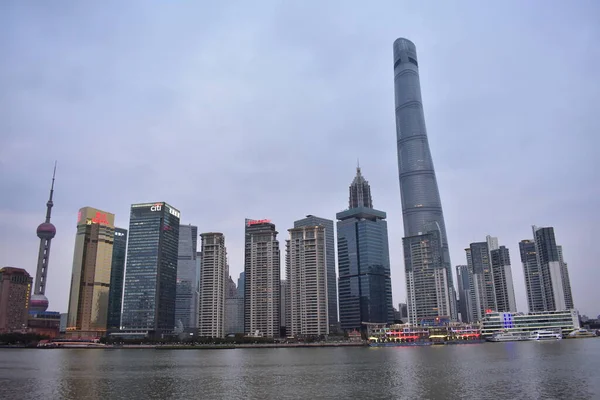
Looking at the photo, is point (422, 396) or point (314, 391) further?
point (314, 391)

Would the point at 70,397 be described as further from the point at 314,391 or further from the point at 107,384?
the point at 314,391

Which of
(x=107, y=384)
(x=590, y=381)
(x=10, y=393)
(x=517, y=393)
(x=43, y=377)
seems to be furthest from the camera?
(x=43, y=377)

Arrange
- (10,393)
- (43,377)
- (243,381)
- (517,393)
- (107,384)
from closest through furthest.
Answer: (517,393)
(10,393)
(107,384)
(243,381)
(43,377)

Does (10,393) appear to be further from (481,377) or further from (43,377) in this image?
(481,377)

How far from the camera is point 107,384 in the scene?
8362 cm

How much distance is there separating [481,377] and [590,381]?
55.7ft

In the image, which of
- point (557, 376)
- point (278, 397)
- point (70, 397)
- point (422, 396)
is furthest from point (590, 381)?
point (70, 397)

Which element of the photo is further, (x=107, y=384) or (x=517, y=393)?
(x=107, y=384)

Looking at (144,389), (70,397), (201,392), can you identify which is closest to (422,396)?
(201,392)

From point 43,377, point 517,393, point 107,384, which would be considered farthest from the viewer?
point 43,377

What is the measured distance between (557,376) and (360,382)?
3397 centimetres

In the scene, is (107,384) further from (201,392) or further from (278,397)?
(278,397)

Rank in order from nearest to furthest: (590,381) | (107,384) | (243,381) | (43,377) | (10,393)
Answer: (10,393)
(590,381)
(107,384)
(243,381)
(43,377)

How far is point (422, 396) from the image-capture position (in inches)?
2635
